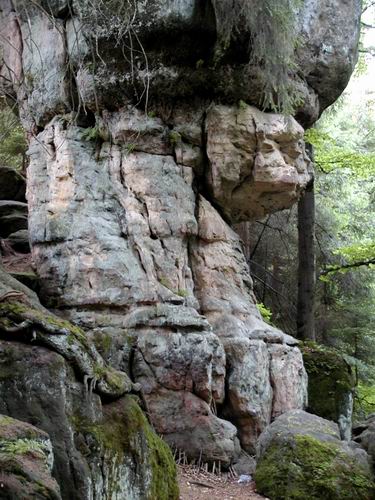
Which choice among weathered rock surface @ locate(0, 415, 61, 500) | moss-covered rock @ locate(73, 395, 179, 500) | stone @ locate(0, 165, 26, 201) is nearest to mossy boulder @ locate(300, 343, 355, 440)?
moss-covered rock @ locate(73, 395, 179, 500)

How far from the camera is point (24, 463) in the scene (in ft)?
9.64

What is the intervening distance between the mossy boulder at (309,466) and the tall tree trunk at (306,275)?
5.64m

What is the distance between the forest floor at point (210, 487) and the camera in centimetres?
609

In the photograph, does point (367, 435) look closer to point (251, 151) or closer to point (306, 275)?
point (251, 151)

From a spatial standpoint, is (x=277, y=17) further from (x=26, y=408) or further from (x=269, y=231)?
(x=269, y=231)

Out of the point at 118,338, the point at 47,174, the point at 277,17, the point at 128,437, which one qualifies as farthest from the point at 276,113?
the point at 128,437

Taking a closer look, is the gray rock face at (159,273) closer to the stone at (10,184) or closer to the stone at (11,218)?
the stone at (11,218)

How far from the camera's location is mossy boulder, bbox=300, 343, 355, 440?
9.53 metres

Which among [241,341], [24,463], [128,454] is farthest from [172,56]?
[24,463]

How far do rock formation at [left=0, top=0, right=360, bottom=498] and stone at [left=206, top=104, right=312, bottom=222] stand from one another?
0.08 ft

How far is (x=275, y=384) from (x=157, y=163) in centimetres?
397

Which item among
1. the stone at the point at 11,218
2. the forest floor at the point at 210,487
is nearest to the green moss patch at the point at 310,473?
the forest floor at the point at 210,487

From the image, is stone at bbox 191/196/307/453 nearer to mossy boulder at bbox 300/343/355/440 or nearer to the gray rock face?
the gray rock face

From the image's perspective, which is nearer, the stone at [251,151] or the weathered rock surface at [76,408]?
the weathered rock surface at [76,408]
